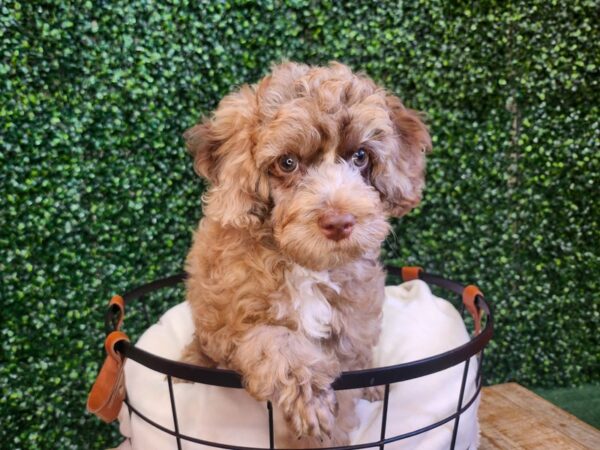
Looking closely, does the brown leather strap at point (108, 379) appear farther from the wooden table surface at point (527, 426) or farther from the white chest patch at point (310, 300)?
the wooden table surface at point (527, 426)

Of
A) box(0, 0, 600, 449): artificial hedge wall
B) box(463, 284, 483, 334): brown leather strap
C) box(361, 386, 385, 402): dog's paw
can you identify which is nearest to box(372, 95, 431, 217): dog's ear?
box(463, 284, 483, 334): brown leather strap

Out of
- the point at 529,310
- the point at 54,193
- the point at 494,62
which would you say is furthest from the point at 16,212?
the point at 529,310

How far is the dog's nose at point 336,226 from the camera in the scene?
1.43m

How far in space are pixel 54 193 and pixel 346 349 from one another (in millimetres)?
1430

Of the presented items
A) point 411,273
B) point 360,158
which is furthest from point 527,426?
point 360,158

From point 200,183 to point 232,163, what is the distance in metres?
0.95

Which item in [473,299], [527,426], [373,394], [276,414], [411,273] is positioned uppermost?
[473,299]

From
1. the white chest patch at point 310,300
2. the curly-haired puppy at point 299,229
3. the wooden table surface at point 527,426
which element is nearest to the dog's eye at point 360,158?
the curly-haired puppy at point 299,229

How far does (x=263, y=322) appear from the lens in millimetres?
1558

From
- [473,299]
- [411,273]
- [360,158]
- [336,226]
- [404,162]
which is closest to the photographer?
[336,226]

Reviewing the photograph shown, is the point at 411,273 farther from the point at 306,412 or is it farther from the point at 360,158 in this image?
the point at 306,412

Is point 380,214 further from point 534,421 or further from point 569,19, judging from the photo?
point 569,19

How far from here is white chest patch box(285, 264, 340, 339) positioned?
1582mm

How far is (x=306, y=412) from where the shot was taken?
1313mm
